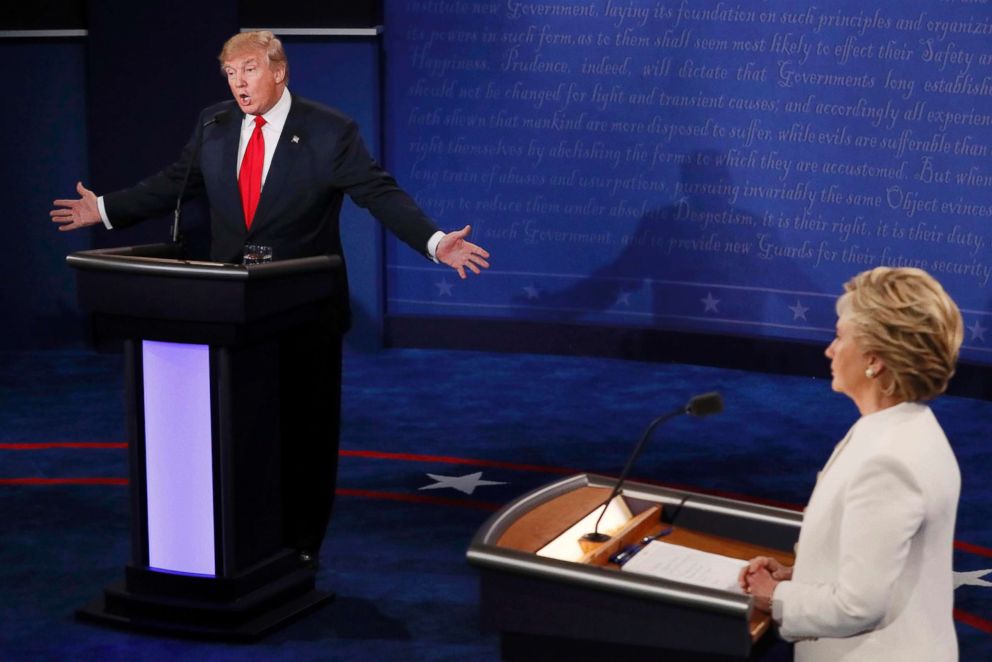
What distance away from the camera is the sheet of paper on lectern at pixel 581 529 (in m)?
2.64

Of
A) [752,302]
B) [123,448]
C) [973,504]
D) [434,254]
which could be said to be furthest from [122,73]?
[973,504]

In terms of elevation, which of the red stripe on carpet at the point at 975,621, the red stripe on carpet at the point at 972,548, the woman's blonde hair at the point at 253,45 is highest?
the woman's blonde hair at the point at 253,45

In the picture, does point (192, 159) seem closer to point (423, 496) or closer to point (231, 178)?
point (231, 178)

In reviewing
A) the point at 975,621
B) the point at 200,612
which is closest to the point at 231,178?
the point at 200,612

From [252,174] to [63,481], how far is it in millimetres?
2114

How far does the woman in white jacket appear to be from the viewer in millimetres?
2189

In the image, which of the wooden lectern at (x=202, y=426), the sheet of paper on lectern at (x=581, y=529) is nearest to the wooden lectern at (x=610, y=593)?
the sheet of paper on lectern at (x=581, y=529)

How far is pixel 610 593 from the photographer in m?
2.38

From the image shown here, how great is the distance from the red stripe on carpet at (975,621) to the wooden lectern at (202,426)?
2.05 m

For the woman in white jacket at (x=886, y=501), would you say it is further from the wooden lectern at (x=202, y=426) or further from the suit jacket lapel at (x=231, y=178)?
the suit jacket lapel at (x=231, y=178)

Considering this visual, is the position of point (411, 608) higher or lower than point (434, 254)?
lower

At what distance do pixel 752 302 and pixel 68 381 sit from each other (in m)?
3.83

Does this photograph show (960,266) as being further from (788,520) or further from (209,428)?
(788,520)

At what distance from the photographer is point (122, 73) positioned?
8.33 metres
